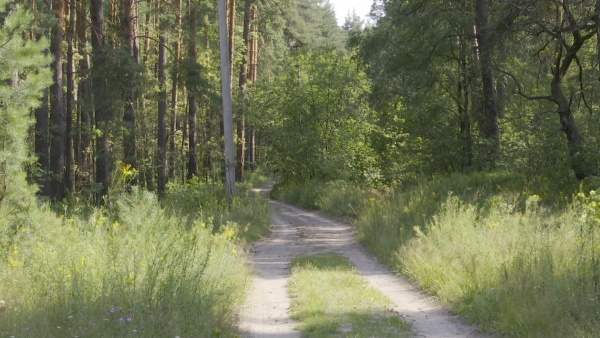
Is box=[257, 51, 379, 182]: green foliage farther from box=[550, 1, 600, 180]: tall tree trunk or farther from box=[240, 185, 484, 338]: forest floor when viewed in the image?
box=[550, 1, 600, 180]: tall tree trunk

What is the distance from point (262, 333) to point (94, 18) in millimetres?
13398

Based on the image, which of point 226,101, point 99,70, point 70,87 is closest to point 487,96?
point 226,101

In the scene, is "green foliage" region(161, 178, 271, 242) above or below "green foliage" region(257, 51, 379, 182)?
below

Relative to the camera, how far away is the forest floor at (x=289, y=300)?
285 inches

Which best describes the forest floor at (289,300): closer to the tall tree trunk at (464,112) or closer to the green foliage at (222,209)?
the green foliage at (222,209)

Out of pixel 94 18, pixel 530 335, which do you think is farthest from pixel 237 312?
pixel 94 18

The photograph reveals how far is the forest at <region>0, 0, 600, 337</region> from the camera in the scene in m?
6.84

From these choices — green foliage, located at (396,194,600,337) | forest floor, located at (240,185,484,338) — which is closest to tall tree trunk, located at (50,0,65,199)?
forest floor, located at (240,185,484,338)

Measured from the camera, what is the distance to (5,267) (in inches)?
309

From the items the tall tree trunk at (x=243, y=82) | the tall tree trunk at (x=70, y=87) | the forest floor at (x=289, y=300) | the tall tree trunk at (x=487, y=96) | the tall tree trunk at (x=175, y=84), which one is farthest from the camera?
the tall tree trunk at (x=243, y=82)

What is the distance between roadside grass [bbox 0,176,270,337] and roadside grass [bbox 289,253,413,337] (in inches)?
33.8

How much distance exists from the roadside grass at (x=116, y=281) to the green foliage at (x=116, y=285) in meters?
0.01

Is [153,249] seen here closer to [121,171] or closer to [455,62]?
[121,171]

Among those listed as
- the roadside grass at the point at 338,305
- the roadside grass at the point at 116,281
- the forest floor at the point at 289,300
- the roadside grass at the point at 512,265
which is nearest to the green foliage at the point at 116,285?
the roadside grass at the point at 116,281
